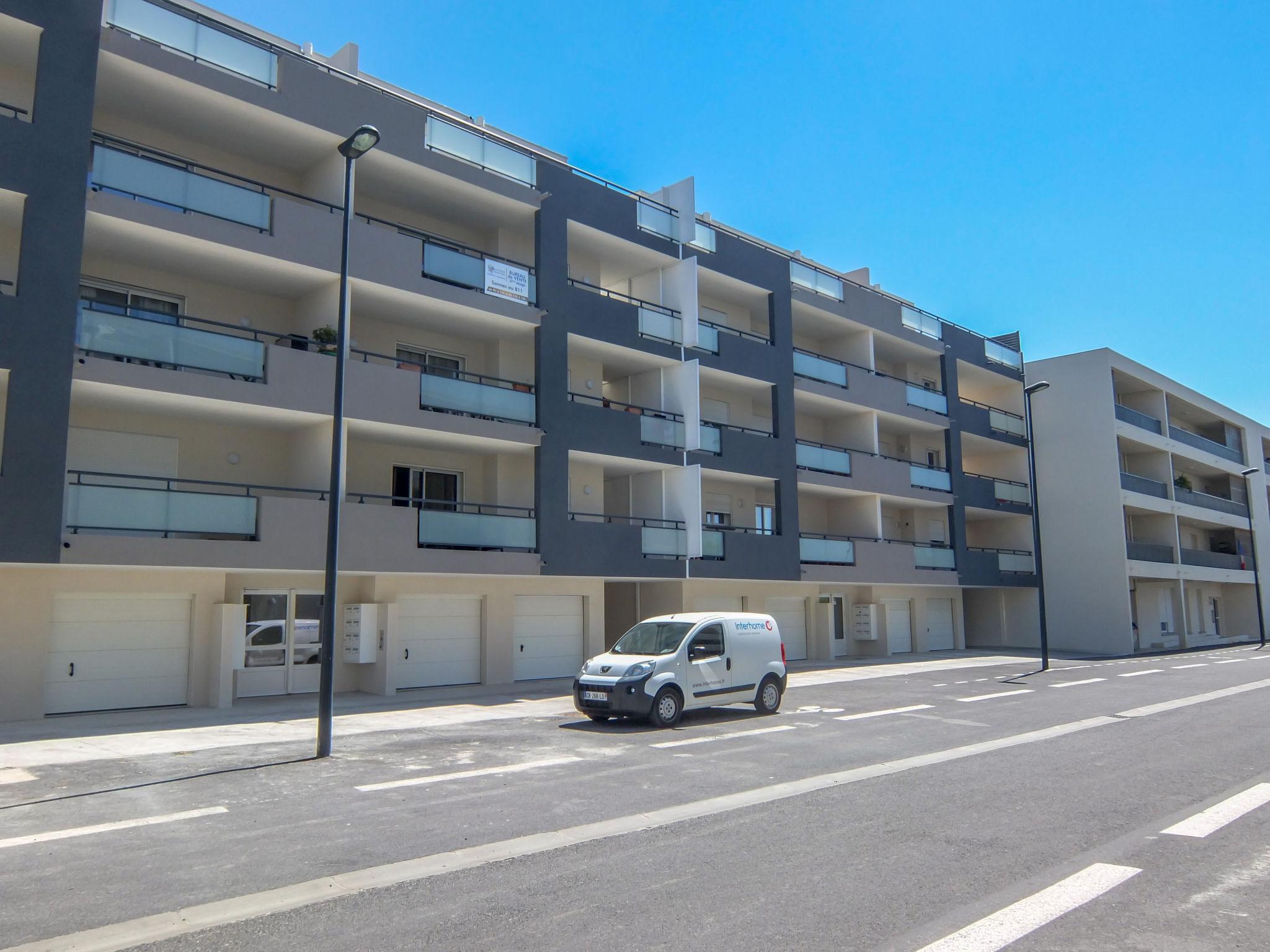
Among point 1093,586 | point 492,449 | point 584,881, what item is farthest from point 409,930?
point 1093,586

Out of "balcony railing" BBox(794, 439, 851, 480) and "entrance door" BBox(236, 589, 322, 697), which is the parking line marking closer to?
"entrance door" BBox(236, 589, 322, 697)

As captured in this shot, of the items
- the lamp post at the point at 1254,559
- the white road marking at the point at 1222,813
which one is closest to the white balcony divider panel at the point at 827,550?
the white road marking at the point at 1222,813

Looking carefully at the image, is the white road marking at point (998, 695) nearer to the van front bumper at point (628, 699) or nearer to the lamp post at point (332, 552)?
the van front bumper at point (628, 699)

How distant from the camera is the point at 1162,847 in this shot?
7141mm

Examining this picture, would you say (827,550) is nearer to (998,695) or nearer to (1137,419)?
(998,695)

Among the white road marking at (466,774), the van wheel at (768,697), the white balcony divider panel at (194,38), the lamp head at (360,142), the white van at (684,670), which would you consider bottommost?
the white road marking at (466,774)

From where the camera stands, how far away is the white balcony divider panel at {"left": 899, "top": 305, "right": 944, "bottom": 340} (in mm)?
34031

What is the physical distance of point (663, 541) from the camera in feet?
Result: 76.6

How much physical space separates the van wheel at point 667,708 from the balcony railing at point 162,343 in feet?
30.4

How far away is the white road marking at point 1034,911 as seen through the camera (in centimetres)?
512

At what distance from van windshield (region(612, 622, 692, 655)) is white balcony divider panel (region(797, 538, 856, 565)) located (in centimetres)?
1265

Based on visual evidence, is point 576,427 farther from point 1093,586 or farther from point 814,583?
point 1093,586

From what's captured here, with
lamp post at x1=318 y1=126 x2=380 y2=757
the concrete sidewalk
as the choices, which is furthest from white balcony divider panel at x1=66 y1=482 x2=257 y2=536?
lamp post at x1=318 y1=126 x2=380 y2=757

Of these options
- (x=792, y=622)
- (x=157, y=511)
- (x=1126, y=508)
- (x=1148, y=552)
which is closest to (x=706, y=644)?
(x=157, y=511)
